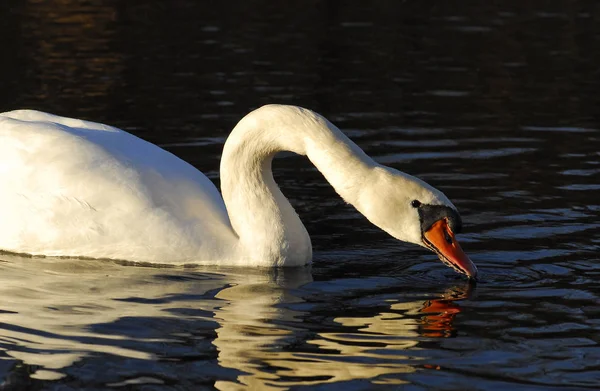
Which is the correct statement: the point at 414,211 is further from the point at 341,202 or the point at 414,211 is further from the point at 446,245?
the point at 341,202

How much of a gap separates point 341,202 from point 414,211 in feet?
8.95

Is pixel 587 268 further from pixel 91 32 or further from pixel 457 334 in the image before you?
pixel 91 32

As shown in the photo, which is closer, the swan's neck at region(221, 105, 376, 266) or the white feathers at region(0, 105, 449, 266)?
the swan's neck at region(221, 105, 376, 266)

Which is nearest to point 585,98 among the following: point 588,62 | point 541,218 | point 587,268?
point 588,62

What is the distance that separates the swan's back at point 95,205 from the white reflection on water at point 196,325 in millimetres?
152

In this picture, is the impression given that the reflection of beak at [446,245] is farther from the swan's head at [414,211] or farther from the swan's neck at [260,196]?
the swan's neck at [260,196]

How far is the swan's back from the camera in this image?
888cm

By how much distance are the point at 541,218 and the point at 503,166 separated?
1804mm

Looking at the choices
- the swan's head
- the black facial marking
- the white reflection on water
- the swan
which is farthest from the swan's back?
the black facial marking

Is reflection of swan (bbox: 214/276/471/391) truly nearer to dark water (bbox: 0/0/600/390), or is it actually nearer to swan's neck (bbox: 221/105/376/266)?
dark water (bbox: 0/0/600/390)

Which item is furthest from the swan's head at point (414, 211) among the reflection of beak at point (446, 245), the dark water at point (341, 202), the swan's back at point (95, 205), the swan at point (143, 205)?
the swan's back at point (95, 205)

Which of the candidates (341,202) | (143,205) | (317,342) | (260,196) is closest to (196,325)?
(317,342)

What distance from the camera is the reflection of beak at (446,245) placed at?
8.17m

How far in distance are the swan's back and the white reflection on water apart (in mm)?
152
